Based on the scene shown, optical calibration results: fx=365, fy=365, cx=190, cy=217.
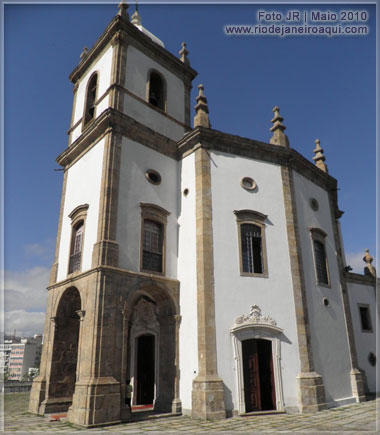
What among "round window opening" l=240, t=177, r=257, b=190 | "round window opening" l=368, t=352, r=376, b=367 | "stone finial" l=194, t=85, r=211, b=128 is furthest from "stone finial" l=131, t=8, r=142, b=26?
"round window opening" l=368, t=352, r=376, b=367

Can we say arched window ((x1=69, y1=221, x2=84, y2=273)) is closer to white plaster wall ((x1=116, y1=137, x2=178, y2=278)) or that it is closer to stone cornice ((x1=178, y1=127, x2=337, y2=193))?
white plaster wall ((x1=116, y1=137, x2=178, y2=278))

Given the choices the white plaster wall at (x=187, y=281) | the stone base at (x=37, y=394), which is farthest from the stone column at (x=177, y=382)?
the stone base at (x=37, y=394)

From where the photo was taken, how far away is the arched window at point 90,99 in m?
17.0

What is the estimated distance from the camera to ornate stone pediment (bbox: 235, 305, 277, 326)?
12641 millimetres

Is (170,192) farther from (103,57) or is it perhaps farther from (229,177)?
(103,57)

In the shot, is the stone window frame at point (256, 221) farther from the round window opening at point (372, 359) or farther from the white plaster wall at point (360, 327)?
the round window opening at point (372, 359)

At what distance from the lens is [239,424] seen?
408 inches

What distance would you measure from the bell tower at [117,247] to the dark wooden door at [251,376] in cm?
235

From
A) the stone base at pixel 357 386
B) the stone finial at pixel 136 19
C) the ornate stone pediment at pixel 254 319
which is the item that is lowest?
the stone base at pixel 357 386

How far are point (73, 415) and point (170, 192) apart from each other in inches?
336

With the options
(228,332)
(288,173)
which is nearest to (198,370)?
(228,332)

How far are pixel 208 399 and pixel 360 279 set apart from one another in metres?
12.1

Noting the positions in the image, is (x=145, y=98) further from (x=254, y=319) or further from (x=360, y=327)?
(x=360, y=327)

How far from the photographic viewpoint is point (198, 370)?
11.8m
